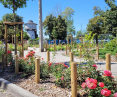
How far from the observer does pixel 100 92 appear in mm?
2639

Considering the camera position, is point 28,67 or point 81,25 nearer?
point 28,67

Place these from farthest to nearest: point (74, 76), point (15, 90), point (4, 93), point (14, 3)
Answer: point (14, 3)
point (4, 93)
point (15, 90)
point (74, 76)

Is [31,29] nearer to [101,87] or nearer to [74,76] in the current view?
[74,76]

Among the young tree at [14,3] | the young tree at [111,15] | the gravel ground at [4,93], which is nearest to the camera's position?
the gravel ground at [4,93]

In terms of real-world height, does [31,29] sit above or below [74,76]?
above

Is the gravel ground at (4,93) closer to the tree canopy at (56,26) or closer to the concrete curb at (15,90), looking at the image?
the concrete curb at (15,90)

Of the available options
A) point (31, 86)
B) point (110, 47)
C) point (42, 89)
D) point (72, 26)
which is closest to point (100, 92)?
point (42, 89)

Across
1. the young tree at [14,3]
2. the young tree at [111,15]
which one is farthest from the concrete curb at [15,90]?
the young tree at [111,15]

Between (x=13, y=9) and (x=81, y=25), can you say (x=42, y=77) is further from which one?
(x=81, y=25)

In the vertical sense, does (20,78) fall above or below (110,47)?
below

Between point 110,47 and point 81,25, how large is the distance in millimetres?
52689

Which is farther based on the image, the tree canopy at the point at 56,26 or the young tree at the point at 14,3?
the tree canopy at the point at 56,26

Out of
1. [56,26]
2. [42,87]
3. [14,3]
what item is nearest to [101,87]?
[42,87]

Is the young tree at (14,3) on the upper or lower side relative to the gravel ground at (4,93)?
upper
